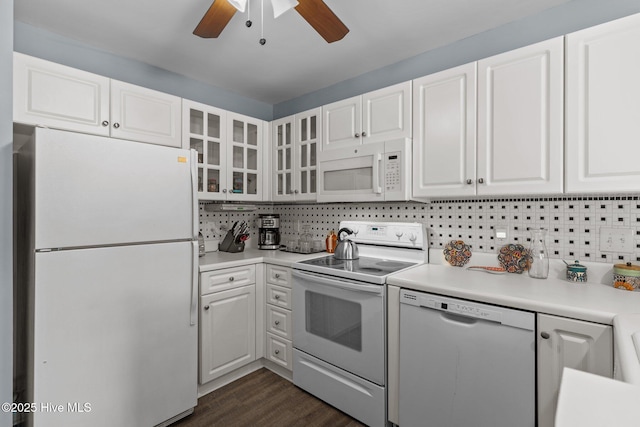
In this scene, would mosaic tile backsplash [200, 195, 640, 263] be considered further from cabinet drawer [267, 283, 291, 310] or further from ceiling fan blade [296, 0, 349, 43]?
ceiling fan blade [296, 0, 349, 43]

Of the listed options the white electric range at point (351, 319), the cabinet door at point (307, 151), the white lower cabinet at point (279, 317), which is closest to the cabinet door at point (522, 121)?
the white electric range at point (351, 319)

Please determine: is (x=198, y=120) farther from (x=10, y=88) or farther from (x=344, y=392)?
(x=344, y=392)

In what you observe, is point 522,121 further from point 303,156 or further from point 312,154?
point 303,156

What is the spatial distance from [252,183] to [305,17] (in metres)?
1.60

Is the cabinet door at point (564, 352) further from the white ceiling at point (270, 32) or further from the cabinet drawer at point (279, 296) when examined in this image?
the white ceiling at point (270, 32)

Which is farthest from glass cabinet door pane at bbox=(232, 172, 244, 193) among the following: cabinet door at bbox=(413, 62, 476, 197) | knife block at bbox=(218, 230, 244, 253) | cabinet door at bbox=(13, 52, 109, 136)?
cabinet door at bbox=(413, 62, 476, 197)

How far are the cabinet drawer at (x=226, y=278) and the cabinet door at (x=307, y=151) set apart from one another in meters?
0.78

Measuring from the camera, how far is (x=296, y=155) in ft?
8.95

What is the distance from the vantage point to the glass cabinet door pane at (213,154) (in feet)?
8.32

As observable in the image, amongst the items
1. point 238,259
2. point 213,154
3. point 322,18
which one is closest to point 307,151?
point 213,154

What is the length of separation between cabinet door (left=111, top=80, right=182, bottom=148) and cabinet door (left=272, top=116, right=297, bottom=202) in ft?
2.82

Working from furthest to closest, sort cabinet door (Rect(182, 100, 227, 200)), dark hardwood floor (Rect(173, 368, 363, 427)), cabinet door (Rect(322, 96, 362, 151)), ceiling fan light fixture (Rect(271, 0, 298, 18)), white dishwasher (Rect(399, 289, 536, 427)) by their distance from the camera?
cabinet door (Rect(182, 100, 227, 200)) < cabinet door (Rect(322, 96, 362, 151)) < dark hardwood floor (Rect(173, 368, 363, 427)) < ceiling fan light fixture (Rect(271, 0, 298, 18)) < white dishwasher (Rect(399, 289, 536, 427))

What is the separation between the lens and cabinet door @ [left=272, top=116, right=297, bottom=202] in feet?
9.09

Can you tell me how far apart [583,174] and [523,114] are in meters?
0.41
